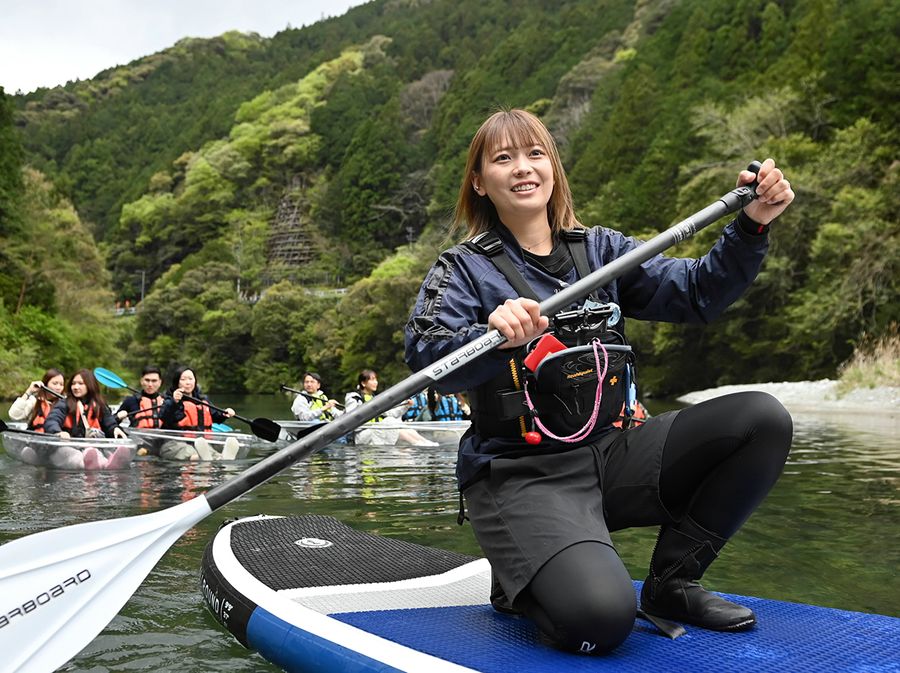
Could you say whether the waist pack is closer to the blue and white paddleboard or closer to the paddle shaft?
the paddle shaft

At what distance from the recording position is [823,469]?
7.76 meters

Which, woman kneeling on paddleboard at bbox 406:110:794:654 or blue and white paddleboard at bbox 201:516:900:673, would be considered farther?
woman kneeling on paddleboard at bbox 406:110:794:654

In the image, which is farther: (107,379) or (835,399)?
(835,399)

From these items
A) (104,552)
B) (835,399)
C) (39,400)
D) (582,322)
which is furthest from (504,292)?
(835,399)

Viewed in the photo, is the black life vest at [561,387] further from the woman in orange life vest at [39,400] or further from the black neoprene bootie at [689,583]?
the woman in orange life vest at [39,400]

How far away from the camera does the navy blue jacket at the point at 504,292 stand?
2.46 metres

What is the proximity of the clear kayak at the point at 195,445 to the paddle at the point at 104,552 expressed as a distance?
23.1 ft

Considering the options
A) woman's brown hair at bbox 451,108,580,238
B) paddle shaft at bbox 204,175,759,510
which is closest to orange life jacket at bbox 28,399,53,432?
paddle shaft at bbox 204,175,759,510

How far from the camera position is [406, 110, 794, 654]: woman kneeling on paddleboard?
226 cm

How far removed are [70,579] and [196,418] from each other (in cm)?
801

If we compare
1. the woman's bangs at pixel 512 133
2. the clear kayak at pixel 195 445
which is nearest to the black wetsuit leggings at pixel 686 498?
the woman's bangs at pixel 512 133

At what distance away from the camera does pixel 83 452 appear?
849cm

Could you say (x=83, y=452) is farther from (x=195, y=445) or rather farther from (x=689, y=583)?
(x=689, y=583)

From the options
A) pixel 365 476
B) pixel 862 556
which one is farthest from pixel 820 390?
pixel 862 556
